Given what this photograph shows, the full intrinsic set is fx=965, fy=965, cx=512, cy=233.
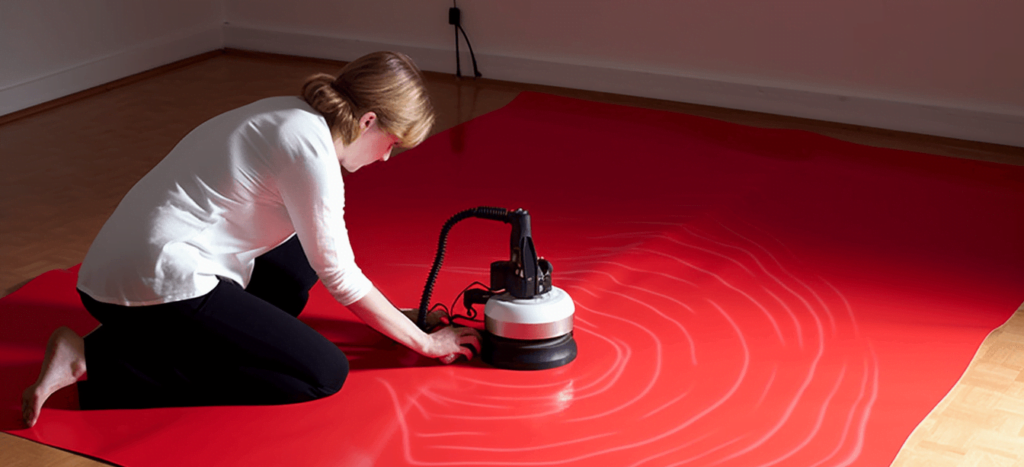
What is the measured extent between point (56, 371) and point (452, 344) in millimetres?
823

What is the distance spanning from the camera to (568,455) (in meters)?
1.89

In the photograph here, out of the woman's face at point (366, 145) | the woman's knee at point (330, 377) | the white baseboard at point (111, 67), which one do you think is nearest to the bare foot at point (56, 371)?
the woman's knee at point (330, 377)

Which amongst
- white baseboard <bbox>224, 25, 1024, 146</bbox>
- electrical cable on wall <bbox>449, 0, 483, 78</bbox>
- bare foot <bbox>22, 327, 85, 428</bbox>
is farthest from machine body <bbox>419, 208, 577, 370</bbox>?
electrical cable on wall <bbox>449, 0, 483, 78</bbox>

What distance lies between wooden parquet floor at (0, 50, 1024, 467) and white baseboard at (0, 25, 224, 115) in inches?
2.8

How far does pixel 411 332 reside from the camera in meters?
2.07

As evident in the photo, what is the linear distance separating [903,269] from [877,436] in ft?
3.16

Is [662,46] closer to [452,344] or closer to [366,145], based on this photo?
[452,344]

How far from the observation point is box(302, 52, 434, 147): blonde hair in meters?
1.88

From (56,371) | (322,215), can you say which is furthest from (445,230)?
(56,371)

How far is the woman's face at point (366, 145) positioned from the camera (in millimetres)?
1927

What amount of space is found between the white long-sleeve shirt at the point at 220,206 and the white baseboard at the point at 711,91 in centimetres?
301

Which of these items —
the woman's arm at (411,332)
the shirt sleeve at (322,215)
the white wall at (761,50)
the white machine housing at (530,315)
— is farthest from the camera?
the white wall at (761,50)

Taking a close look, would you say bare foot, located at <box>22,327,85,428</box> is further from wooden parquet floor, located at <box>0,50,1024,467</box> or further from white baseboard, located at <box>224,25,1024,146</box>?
white baseboard, located at <box>224,25,1024,146</box>

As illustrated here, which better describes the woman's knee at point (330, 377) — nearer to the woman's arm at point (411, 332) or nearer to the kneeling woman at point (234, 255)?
the kneeling woman at point (234, 255)
